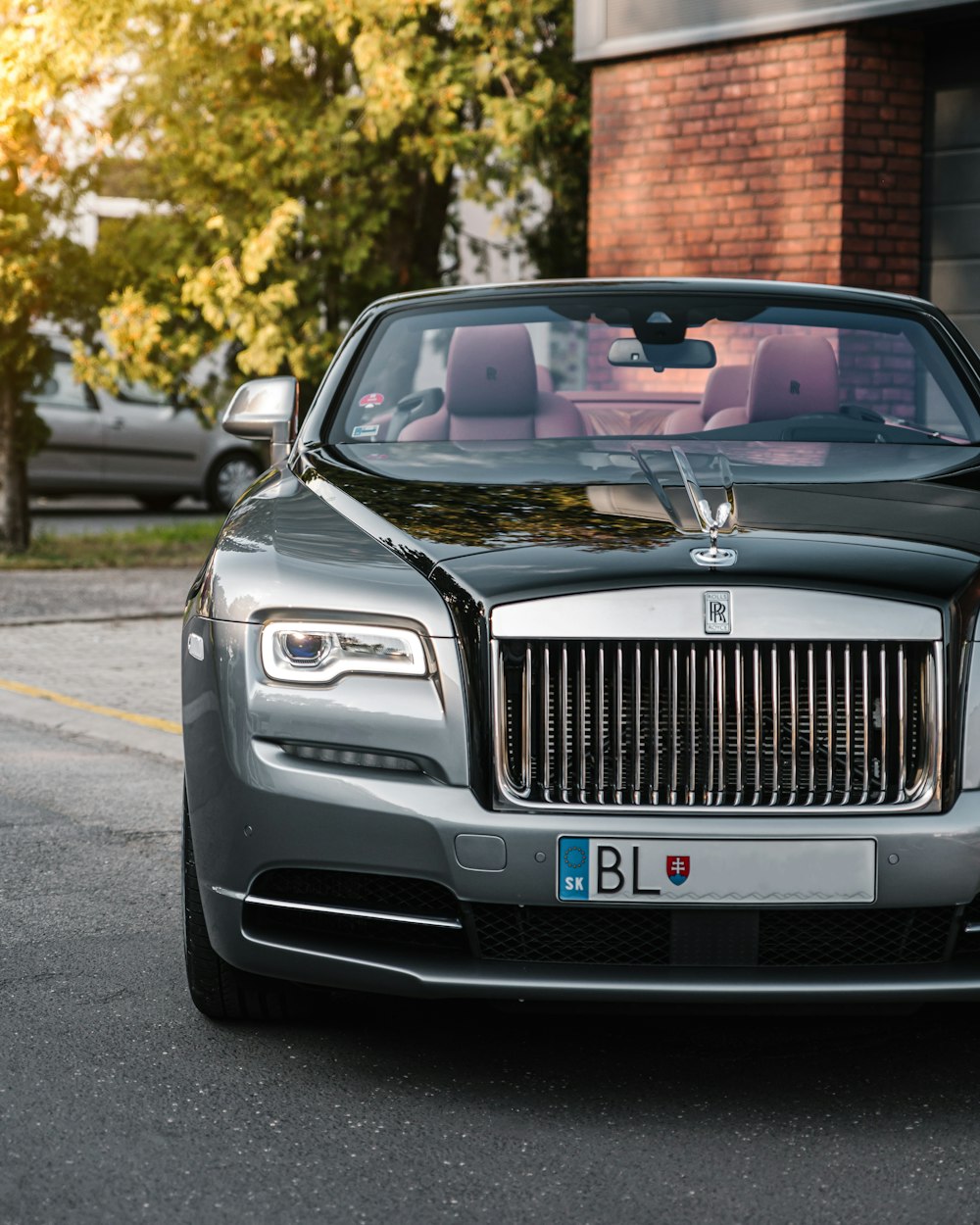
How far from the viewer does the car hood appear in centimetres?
364

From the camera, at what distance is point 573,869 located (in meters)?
3.53

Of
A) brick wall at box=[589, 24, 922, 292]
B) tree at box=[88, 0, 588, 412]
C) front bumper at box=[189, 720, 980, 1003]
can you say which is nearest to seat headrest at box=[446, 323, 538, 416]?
front bumper at box=[189, 720, 980, 1003]

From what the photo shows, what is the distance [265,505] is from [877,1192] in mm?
1954

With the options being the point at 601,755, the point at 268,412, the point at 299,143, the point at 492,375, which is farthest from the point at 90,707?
the point at 299,143

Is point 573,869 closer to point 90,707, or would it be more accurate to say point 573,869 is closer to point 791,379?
point 791,379

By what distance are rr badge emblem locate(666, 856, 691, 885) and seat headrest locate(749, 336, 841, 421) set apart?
1.83m

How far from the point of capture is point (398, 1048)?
13.5 ft

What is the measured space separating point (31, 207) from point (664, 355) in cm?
957

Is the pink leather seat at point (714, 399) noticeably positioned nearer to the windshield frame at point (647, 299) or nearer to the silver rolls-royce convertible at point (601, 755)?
the windshield frame at point (647, 299)

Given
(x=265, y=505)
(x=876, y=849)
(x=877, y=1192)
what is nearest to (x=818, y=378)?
(x=265, y=505)

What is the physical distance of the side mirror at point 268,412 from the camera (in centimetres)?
534

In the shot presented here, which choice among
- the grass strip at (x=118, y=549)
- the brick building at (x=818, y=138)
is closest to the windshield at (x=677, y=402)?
the brick building at (x=818, y=138)

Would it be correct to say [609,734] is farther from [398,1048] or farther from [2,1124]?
[2,1124]

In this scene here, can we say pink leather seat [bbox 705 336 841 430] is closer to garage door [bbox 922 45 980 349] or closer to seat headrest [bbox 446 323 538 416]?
seat headrest [bbox 446 323 538 416]
